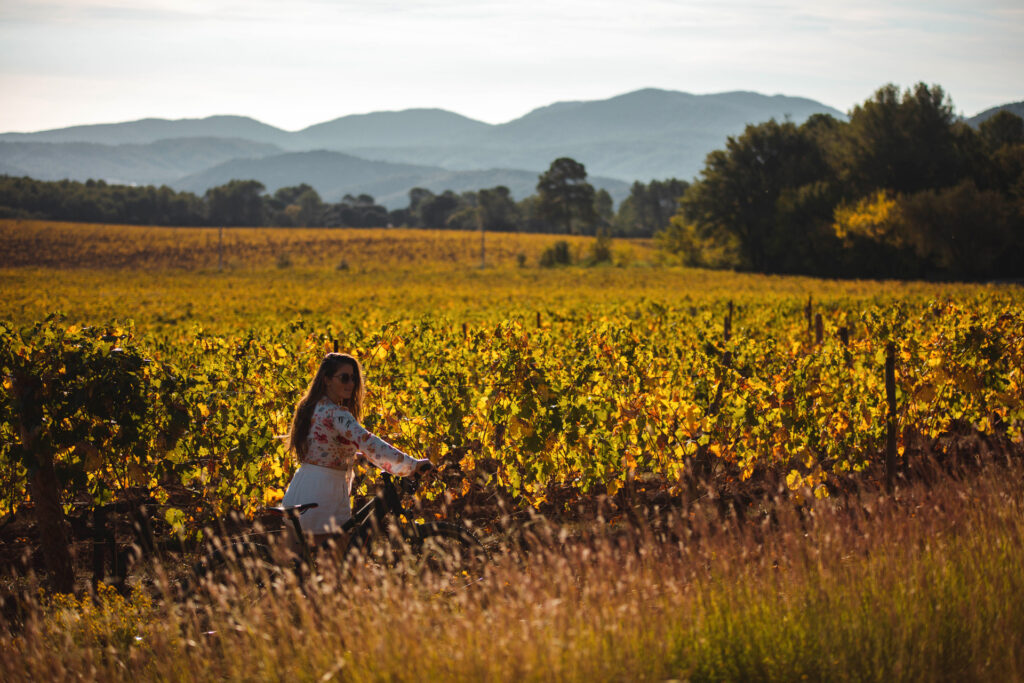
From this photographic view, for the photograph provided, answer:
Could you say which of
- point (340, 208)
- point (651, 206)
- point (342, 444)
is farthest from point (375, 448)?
point (651, 206)

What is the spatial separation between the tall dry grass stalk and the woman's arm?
0.62 m

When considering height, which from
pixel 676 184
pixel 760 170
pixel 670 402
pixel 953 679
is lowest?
pixel 953 679

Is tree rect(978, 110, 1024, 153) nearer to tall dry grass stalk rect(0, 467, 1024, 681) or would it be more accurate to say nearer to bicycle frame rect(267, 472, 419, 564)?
tall dry grass stalk rect(0, 467, 1024, 681)

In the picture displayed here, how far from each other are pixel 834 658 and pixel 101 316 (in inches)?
867

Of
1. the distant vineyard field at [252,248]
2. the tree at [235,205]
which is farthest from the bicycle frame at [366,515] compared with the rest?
the tree at [235,205]

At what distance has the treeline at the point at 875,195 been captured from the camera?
44.5 metres

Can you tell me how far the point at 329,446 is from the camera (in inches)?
171

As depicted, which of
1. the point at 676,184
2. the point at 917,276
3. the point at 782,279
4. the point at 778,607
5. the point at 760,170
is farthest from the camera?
the point at 676,184

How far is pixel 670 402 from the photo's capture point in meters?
6.31

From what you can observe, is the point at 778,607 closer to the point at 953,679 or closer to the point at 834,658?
the point at 834,658

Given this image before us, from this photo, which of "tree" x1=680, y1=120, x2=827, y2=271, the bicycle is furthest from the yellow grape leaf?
"tree" x1=680, y1=120, x2=827, y2=271

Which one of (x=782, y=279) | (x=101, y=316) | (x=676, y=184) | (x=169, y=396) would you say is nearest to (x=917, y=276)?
(x=782, y=279)

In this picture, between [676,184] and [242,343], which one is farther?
[676,184]

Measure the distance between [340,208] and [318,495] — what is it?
112m
